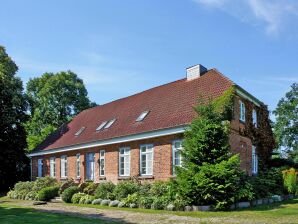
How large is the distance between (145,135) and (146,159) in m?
1.54

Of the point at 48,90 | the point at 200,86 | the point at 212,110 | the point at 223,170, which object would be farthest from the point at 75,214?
the point at 48,90

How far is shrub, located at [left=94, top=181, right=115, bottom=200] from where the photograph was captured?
21247mm

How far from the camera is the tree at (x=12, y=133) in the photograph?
3562cm

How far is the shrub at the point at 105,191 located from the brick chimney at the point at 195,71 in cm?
916

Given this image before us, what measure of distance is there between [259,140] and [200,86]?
5.30m

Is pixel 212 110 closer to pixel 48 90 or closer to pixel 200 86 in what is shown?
pixel 200 86

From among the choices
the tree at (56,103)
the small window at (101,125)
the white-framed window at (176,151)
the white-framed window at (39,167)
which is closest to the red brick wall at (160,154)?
the white-framed window at (176,151)

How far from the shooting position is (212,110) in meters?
18.0

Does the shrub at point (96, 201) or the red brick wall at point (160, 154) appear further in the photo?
the red brick wall at point (160, 154)

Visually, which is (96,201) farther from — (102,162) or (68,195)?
(102,162)

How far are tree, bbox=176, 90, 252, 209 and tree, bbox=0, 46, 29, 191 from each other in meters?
23.1

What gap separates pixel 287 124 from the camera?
55.8m

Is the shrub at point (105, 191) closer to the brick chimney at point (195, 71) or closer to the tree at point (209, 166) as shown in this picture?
the tree at point (209, 166)

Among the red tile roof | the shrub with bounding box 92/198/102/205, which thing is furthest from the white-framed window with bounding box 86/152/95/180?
the shrub with bounding box 92/198/102/205
